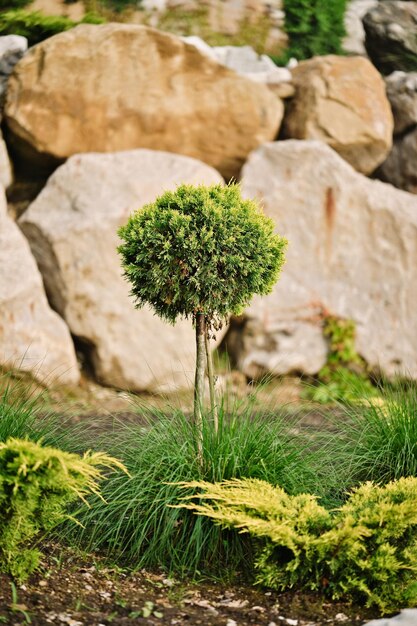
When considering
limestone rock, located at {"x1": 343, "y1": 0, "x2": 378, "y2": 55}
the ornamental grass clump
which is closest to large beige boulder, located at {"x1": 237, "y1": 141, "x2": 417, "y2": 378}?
limestone rock, located at {"x1": 343, "y1": 0, "x2": 378, "y2": 55}

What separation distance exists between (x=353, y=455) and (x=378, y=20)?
7.80 m

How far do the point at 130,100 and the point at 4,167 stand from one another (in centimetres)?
147

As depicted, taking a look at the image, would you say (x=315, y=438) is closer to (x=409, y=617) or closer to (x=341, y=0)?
(x=409, y=617)

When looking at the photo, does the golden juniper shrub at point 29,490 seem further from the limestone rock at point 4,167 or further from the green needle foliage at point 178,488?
the limestone rock at point 4,167

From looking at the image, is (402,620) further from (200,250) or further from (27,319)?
(27,319)

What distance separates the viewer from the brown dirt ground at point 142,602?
321cm

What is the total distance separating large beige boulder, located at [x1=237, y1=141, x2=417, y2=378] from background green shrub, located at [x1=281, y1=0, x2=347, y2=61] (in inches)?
96.6

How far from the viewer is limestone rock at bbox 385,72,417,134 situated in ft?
32.1

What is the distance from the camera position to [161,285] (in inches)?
161

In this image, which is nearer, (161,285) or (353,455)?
(161,285)

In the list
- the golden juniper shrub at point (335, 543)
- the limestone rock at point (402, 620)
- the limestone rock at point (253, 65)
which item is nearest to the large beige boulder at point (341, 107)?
the limestone rock at point (253, 65)

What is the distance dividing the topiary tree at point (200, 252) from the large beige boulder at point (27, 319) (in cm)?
299

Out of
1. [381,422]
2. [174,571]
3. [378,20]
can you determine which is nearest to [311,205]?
[378,20]

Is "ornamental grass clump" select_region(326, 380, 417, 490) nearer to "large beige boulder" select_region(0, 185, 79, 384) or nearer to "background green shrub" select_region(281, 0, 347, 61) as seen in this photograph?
"large beige boulder" select_region(0, 185, 79, 384)
